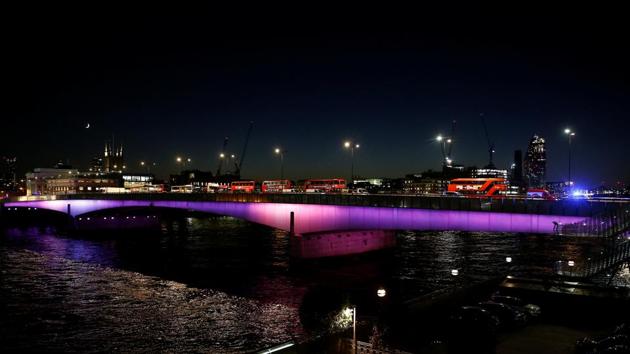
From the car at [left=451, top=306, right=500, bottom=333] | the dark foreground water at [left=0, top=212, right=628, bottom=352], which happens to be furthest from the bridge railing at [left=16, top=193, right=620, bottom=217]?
the car at [left=451, top=306, right=500, bottom=333]

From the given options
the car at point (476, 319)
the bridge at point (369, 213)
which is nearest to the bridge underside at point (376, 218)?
the bridge at point (369, 213)

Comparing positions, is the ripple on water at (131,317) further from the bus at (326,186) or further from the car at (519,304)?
the bus at (326,186)

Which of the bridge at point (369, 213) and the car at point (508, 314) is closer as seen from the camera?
the car at point (508, 314)

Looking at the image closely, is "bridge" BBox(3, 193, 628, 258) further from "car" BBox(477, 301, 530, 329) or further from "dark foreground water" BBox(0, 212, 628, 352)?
"car" BBox(477, 301, 530, 329)

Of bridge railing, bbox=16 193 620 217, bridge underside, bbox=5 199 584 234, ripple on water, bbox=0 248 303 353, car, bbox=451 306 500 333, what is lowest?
ripple on water, bbox=0 248 303 353

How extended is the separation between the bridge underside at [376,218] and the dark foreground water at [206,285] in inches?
181

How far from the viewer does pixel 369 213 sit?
49.8 metres

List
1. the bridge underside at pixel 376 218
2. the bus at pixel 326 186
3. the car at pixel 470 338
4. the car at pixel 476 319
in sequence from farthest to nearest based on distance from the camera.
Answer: the bus at pixel 326 186 < the bridge underside at pixel 376 218 < the car at pixel 476 319 < the car at pixel 470 338

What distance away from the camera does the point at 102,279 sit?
1962 inches

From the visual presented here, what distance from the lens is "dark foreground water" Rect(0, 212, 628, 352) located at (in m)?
31.6

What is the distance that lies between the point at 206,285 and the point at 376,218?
17.2 m

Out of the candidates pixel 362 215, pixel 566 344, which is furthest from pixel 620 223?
pixel 362 215

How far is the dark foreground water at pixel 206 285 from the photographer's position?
31.6m

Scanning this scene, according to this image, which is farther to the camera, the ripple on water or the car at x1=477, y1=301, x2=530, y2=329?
the ripple on water
